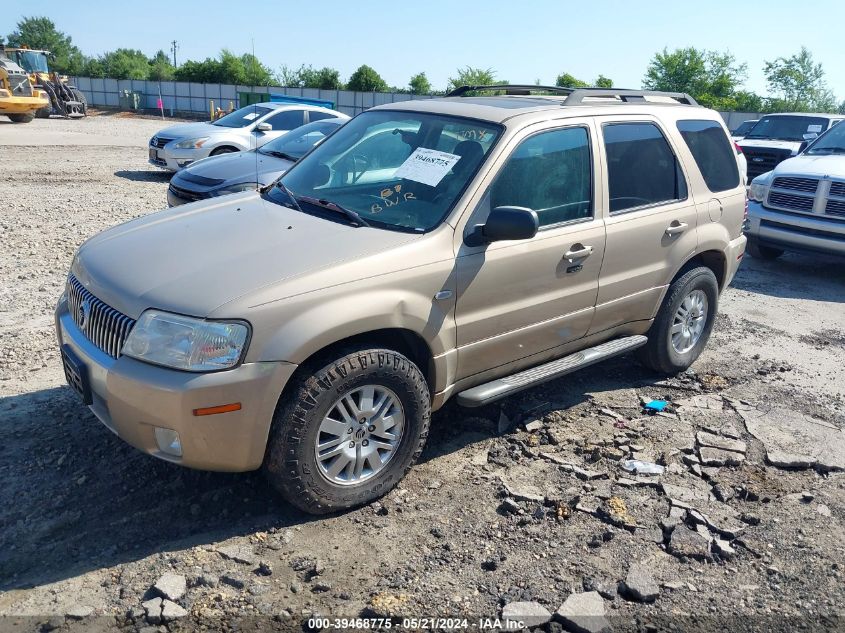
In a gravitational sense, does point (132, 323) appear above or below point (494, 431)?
above

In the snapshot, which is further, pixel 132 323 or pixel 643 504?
pixel 643 504

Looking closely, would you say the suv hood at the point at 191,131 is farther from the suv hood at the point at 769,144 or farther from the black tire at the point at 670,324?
the suv hood at the point at 769,144

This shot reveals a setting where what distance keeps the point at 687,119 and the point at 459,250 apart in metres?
2.57

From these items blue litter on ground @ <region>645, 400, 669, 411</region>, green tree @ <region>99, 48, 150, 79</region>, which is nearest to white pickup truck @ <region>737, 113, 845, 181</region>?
blue litter on ground @ <region>645, 400, 669, 411</region>

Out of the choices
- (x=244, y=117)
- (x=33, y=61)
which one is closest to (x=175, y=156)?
(x=244, y=117)

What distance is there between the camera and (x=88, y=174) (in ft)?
47.3

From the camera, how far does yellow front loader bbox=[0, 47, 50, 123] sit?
26438 millimetres

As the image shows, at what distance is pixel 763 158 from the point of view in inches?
645

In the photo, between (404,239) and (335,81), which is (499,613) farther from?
(335,81)

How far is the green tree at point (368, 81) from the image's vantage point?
5131 centimetres

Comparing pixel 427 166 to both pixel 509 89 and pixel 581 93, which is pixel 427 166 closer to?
pixel 581 93

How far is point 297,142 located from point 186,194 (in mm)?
1808

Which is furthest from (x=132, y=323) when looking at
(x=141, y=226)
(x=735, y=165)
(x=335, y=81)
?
(x=335, y=81)

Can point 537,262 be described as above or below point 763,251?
above
